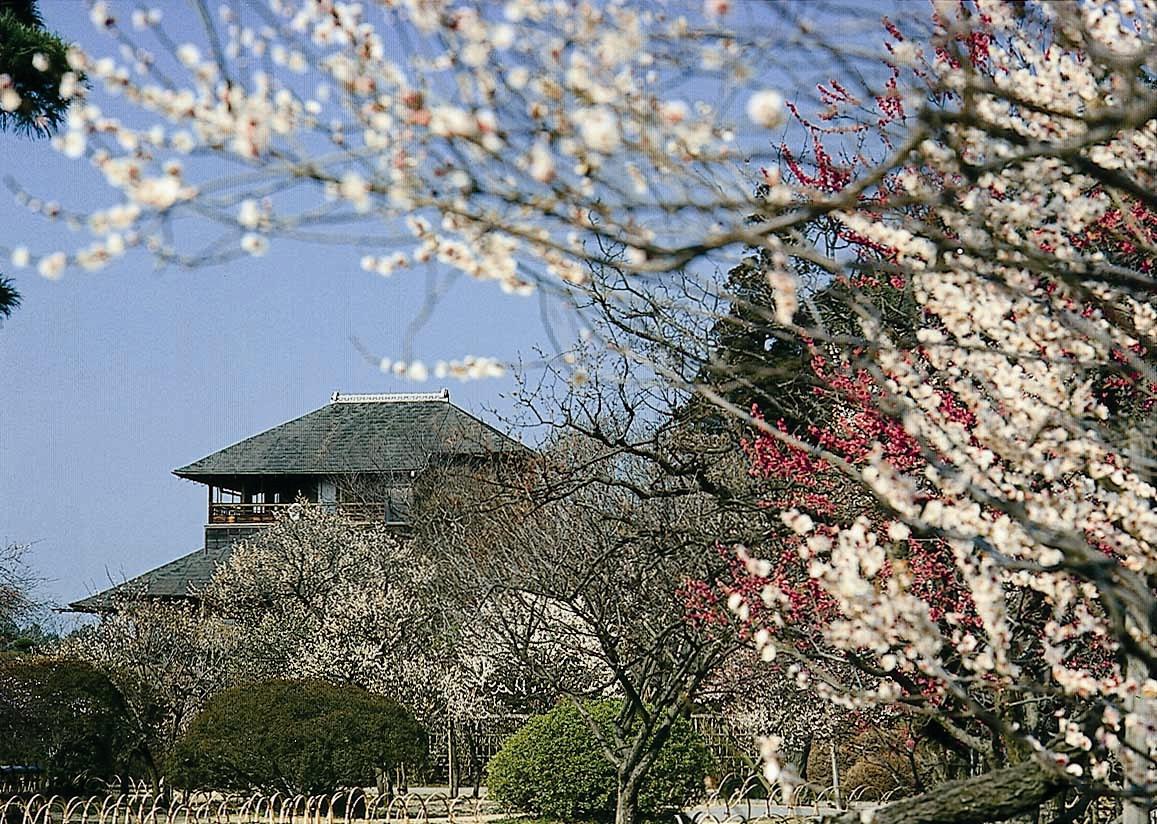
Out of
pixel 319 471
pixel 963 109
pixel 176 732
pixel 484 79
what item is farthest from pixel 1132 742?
pixel 319 471

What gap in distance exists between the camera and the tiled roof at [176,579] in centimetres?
2308

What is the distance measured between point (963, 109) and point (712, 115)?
423 mm

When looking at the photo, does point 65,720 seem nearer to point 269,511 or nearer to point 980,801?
point 980,801

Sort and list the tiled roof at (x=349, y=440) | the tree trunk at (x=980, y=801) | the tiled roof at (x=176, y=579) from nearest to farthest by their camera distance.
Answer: the tree trunk at (x=980, y=801)
the tiled roof at (x=176, y=579)
the tiled roof at (x=349, y=440)

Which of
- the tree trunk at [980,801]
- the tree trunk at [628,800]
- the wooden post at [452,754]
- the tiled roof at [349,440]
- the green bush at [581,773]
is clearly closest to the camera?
the tree trunk at [980,801]

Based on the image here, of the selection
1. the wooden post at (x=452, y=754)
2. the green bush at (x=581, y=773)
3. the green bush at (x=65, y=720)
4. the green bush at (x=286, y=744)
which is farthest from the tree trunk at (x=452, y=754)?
the green bush at (x=581, y=773)

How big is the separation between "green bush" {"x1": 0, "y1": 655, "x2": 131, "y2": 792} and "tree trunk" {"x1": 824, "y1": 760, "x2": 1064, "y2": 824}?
1076 cm

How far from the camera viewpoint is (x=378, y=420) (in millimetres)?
26766

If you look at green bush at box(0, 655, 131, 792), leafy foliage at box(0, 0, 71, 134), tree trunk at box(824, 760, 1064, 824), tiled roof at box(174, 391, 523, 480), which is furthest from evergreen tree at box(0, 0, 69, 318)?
tiled roof at box(174, 391, 523, 480)

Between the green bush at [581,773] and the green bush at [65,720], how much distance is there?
15.2 ft

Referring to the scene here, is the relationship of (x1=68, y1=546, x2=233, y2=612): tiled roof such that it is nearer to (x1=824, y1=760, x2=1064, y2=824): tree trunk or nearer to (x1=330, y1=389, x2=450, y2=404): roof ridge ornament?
(x1=330, y1=389, x2=450, y2=404): roof ridge ornament

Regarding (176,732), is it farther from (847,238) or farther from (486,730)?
(847,238)

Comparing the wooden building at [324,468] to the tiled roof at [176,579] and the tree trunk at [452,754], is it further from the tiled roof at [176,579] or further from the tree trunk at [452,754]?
the tree trunk at [452,754]

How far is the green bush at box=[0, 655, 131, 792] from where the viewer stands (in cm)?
1253
